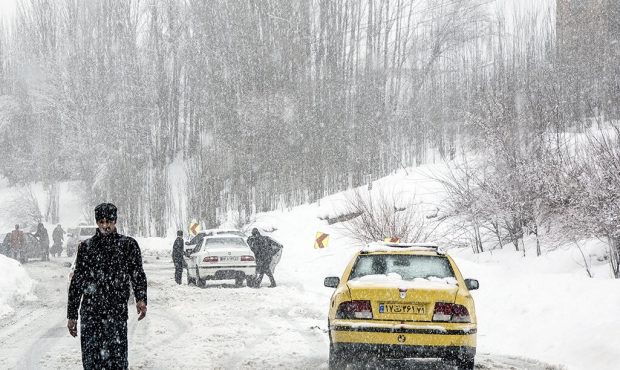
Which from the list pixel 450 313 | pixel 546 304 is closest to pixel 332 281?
pixel 450 313

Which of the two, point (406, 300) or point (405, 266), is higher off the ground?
point (405, 266)

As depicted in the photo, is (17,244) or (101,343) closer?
(101,343)

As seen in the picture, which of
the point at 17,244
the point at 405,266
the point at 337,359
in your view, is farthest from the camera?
the point at 17,244

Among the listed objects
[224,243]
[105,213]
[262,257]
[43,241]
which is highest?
[105,213]

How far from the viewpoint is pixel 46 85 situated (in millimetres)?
68438

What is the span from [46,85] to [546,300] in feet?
202

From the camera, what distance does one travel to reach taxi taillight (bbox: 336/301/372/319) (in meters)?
8.65

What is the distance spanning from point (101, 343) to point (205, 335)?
6.43 m

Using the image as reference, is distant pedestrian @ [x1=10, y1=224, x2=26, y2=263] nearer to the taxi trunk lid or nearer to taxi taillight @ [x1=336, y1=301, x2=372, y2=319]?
taxi taillight @ [x1=336, y1=301, x2=372, y2=319]

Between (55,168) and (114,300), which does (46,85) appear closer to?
(55,168)

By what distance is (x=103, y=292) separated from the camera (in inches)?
257

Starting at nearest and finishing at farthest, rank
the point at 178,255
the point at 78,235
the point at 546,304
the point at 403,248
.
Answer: the point at 403,248, the point at 546,304, the point at 178,255, the point at 78,235

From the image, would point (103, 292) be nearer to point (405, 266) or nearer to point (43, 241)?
point (405, 266)

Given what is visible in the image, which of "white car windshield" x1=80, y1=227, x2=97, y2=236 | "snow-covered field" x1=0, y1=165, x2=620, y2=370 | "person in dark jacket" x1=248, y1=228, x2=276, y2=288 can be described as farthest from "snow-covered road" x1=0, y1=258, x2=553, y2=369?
"white car windshield" x1=80, y1=227, x2=97, y2=236
